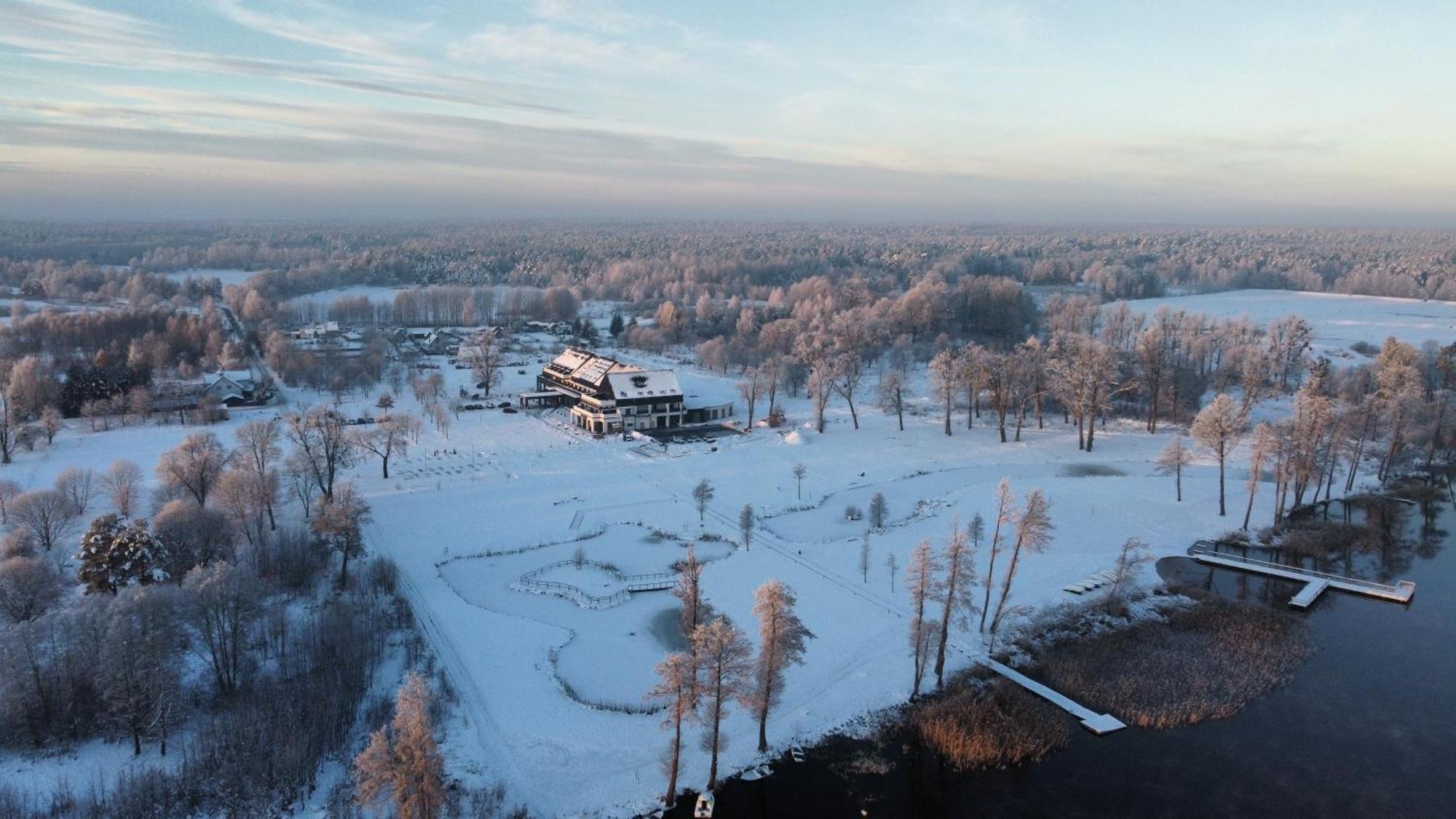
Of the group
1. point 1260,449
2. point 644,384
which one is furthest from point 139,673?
point 1260,449

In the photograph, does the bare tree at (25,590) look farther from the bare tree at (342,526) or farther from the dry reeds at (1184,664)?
the dry reeds at (1184,664)

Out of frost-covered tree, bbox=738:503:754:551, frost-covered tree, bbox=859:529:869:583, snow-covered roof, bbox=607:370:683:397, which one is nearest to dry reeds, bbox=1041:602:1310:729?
frost-covered tree, bbox=859:529:869:583

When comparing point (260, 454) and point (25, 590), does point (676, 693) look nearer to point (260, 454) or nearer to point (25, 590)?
point (25, 590)

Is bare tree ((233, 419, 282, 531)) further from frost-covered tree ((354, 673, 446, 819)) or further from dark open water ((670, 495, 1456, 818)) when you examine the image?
dark open water ((670, 495, 1456, 818))

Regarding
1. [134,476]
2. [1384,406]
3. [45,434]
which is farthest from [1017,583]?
[45,434]

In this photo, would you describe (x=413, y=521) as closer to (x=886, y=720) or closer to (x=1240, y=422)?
(x=886, y=720)
